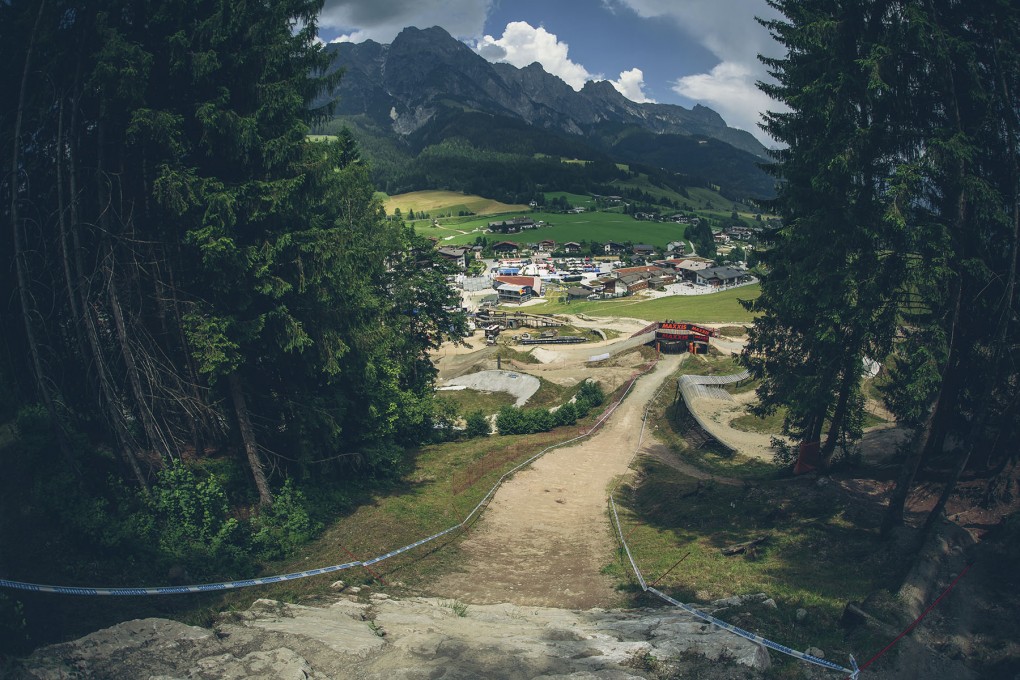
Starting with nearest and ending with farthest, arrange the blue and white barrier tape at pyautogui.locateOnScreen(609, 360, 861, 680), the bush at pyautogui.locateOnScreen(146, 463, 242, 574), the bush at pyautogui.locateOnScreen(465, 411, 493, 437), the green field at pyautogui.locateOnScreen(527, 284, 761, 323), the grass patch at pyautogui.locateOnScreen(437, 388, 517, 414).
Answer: the blue and white barrier tape at pyautogui.locateOnScreen(609, 360, 861, 680) < the bush at pyautogui.locateOnScreen(146, 463, 242, 574) < the bush at pyautogui.locateOnScreen(465, 411, 493, 437) < the grass patch at pyautogui.locateOnScreen(437, 388, 517, 414) < the green field at pyautogui.locateOnScreen(527, 284, 761, 323)

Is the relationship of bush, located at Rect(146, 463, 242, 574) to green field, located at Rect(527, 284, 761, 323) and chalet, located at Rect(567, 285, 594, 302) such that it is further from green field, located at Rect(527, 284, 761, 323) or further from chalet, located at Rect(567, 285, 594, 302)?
chalet, located at Rect(567, 285, 594, 302)

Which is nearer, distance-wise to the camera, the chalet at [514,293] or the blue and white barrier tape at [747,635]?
the blue and white barrier tape at [747,635]

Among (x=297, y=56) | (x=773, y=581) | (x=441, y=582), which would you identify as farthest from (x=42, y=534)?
(x=773, y=581)

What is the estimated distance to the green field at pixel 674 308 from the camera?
266 ft

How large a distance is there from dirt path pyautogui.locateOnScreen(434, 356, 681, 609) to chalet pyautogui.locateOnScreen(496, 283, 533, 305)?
87.9 m

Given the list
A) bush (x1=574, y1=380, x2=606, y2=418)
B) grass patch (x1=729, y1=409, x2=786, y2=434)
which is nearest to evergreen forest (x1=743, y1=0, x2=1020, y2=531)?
grass patch (x1=729, y1=409, x2=786, y2=434)

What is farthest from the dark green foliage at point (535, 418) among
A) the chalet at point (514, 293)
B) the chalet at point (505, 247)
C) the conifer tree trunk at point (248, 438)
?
the chalet at point (505, 247)

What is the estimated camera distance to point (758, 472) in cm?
2250

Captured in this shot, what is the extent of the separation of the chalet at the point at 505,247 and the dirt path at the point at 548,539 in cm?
14140

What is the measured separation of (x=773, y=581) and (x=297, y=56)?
60.4 feet

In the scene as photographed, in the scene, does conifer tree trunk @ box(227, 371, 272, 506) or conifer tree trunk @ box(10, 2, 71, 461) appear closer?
conifer tree trunk @ box(10, 2, 71, 461)

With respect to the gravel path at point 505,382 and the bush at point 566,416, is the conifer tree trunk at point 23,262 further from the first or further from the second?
the gravel path at point 505,382

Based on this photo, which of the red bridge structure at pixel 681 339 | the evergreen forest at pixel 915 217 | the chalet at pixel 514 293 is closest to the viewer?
the evergreen forest at pixel 915 217

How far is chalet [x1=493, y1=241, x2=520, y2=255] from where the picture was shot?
16538cm
